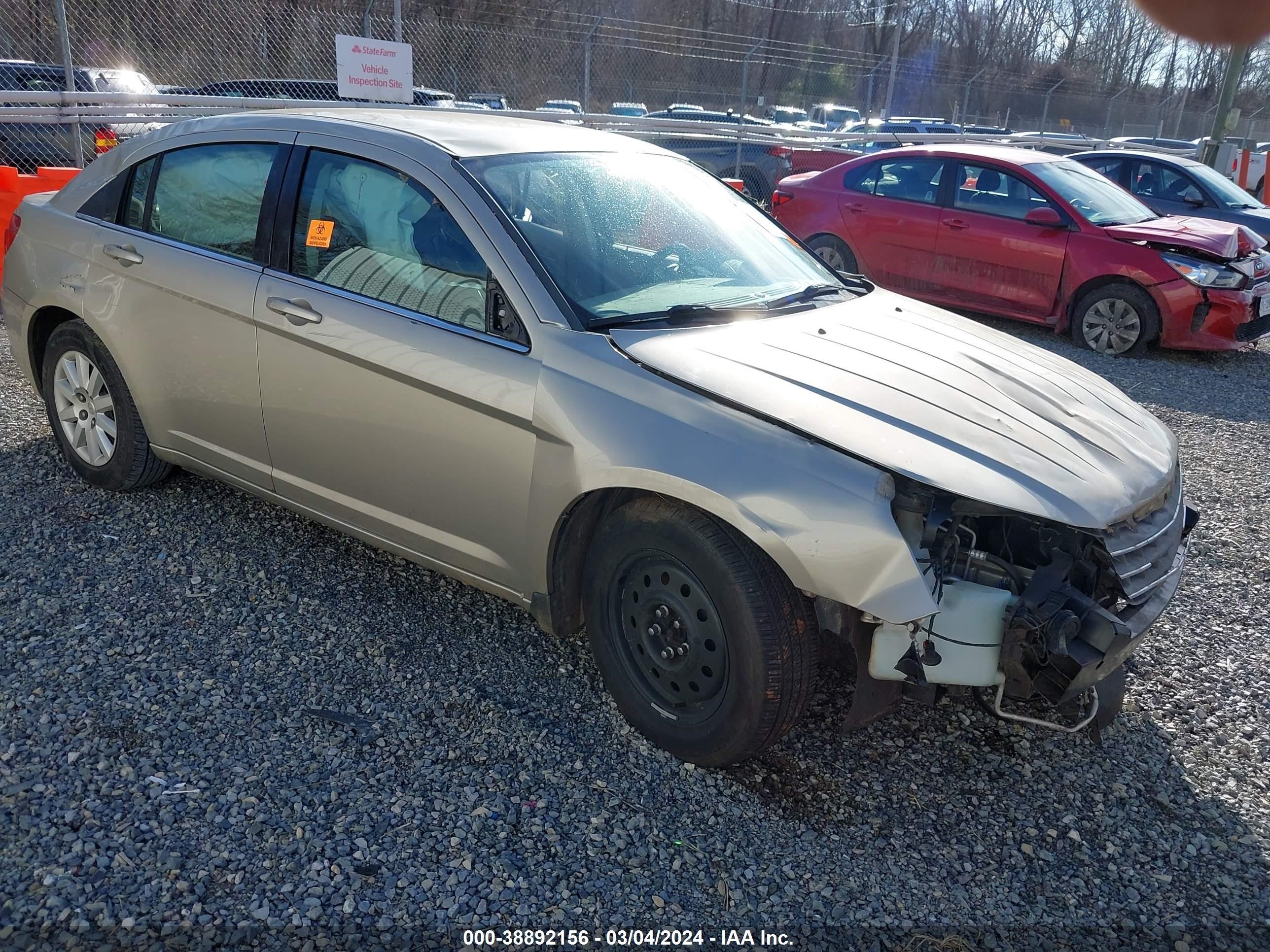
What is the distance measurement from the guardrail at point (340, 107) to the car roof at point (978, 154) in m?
3.88

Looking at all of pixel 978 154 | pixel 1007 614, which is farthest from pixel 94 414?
pixel 978 154

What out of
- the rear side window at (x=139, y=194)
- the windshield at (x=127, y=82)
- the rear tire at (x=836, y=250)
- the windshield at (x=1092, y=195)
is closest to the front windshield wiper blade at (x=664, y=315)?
the rear side window at (x=139, y=194)

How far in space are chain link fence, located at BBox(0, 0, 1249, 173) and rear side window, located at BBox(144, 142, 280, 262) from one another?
585 cm

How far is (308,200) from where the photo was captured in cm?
359

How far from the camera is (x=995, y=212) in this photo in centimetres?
873

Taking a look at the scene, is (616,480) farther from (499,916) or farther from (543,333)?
(499,916)

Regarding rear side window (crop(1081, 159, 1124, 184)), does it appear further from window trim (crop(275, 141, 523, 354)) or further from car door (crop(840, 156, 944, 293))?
window trim (crop(275, 141, 523, 354))

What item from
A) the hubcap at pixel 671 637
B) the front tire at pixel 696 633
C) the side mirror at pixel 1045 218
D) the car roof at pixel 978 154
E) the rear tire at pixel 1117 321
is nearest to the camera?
the front tire at pixel 696 633

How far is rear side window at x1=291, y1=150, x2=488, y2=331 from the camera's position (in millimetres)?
3193

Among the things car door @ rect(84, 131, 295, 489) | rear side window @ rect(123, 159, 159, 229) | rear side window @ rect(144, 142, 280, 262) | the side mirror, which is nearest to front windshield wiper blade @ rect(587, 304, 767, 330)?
car door @ rect(84, 131, 295, 489)

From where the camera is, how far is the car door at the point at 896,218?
9.03 meters

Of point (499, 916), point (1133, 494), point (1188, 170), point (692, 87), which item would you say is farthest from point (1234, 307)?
point (692, 87)

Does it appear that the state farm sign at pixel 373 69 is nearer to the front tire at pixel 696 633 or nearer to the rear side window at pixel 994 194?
the rear side window at pixel 994 194

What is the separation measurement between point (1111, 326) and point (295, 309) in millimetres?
7129
